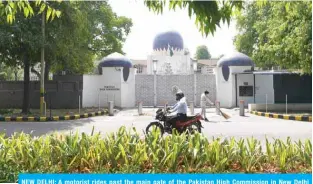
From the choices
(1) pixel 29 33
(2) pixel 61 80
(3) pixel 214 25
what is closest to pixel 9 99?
(2) pixel 61 80

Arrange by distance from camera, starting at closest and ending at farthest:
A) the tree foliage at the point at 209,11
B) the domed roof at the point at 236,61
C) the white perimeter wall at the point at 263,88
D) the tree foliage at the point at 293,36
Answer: the tree foliage at the point at 209,11, the tree foliage at the point at 293,36, the white perimeter wall at the point at 263,88, the domed roof at the point at 236,61

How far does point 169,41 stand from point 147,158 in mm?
28918

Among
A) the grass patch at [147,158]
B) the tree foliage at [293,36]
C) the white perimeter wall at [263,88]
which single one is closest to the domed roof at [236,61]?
the white perimeter wall at [263,88]

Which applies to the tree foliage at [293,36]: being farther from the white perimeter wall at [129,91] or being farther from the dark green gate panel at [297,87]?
the white perimeter wall at [129,91]

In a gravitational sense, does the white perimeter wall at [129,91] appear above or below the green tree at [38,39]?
below

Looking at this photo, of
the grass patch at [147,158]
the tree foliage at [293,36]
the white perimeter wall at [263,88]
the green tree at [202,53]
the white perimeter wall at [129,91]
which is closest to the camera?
the grass patch at [147,158]

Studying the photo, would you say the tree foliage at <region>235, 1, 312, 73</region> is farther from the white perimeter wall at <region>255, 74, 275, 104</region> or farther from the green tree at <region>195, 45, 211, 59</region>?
the green tree at <region>195, 45, 211, 59</region>

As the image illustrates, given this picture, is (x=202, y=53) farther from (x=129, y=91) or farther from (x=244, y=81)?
(x=129, y=91)

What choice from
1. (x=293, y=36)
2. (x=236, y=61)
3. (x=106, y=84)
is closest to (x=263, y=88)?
(x=236, y=61)

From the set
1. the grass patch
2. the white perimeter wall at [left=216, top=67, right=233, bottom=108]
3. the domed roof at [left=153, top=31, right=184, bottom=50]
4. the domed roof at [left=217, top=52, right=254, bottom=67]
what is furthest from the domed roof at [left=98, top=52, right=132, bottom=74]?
the grass patch

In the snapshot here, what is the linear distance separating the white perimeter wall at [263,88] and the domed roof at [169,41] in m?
12.5

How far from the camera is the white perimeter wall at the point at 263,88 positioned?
21584 mm

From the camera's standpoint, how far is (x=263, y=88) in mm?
21906

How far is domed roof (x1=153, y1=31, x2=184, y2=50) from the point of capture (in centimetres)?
3316
